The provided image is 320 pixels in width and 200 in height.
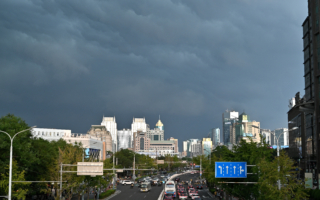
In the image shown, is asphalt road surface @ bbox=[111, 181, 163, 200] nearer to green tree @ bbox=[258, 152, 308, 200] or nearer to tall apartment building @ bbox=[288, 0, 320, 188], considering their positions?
tall apartment building @ bbox=[288, 0, 320, 188]

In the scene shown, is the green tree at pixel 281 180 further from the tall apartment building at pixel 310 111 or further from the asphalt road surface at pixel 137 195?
the asphalt road surface at pixel 137 195

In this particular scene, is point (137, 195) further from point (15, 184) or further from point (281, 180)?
point (281, 180)

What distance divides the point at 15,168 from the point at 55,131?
4790 inches

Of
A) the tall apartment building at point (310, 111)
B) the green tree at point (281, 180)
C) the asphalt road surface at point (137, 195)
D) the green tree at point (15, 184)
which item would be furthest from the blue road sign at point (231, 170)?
the asphalt road surface at point (137, 195)

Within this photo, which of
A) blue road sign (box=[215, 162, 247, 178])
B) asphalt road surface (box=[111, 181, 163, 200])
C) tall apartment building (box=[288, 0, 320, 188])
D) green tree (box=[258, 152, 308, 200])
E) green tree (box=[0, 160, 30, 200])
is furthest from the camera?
asphalt road surface (box=[111, 181, 163, 200])

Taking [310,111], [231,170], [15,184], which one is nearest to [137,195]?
[15,184]

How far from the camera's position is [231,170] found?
4097cm

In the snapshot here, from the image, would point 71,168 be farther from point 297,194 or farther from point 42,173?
point 297,194

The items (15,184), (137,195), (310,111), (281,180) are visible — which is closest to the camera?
(281,180)

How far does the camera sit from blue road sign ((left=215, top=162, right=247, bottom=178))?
40906 millimetres

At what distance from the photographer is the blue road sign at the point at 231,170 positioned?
134 ft

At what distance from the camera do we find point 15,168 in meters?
44.2

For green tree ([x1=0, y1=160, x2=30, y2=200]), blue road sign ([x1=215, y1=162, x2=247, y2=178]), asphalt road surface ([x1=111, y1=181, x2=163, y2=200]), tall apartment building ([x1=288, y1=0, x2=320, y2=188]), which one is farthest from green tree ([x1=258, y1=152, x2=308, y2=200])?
asphalt road surface ([x1=111, y1=181, x2=163, y2=200])

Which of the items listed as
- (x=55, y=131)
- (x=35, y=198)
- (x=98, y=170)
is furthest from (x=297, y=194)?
(x=55, y=131)
